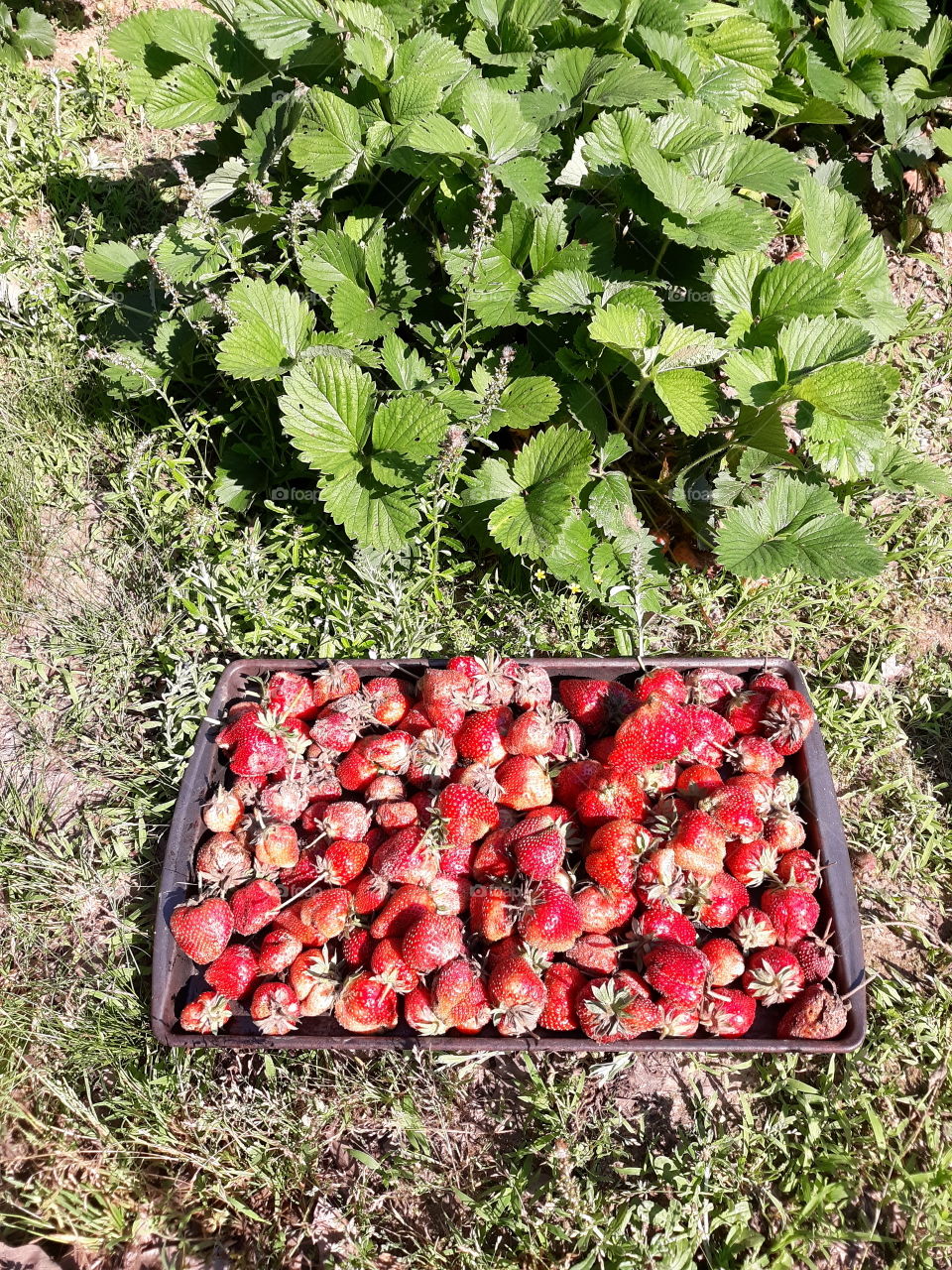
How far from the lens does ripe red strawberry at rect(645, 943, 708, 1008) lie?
4.81ft

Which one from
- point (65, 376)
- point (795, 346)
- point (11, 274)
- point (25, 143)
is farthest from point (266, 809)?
point (25, 143)

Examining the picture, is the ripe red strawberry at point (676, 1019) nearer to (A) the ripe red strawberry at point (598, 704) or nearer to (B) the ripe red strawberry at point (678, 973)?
(B) the ripe red strawberry at point (678, 973)

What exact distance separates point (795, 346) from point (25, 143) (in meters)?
3.30

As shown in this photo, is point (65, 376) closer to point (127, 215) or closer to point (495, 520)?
point (127, 215)

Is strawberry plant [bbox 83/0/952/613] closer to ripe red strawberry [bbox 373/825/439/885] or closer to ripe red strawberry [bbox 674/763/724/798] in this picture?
ripe red strawberry [bbox 674/763/724/798]

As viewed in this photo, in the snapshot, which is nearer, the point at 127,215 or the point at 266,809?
the point at 266,809

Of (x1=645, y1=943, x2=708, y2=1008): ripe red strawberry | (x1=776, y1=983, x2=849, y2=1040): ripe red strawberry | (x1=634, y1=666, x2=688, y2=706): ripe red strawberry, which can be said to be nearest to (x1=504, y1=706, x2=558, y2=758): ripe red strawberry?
(x1=634, y1=666, x2=688, y2=706): ripe red strawberry

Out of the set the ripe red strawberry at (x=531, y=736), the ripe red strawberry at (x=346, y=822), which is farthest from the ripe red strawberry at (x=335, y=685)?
the ripe red strawberry at (x=531, y=736)

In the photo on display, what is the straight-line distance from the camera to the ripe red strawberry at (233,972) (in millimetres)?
1555

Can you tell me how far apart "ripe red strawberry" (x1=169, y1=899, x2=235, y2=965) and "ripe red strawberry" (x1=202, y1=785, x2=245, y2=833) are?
0.16 metres

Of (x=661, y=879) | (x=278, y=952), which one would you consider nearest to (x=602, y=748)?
(x=661, y=879)

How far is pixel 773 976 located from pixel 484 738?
674 mm

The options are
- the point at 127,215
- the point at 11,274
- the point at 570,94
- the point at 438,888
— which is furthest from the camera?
the point at 127,215

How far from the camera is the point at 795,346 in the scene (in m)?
1.97
